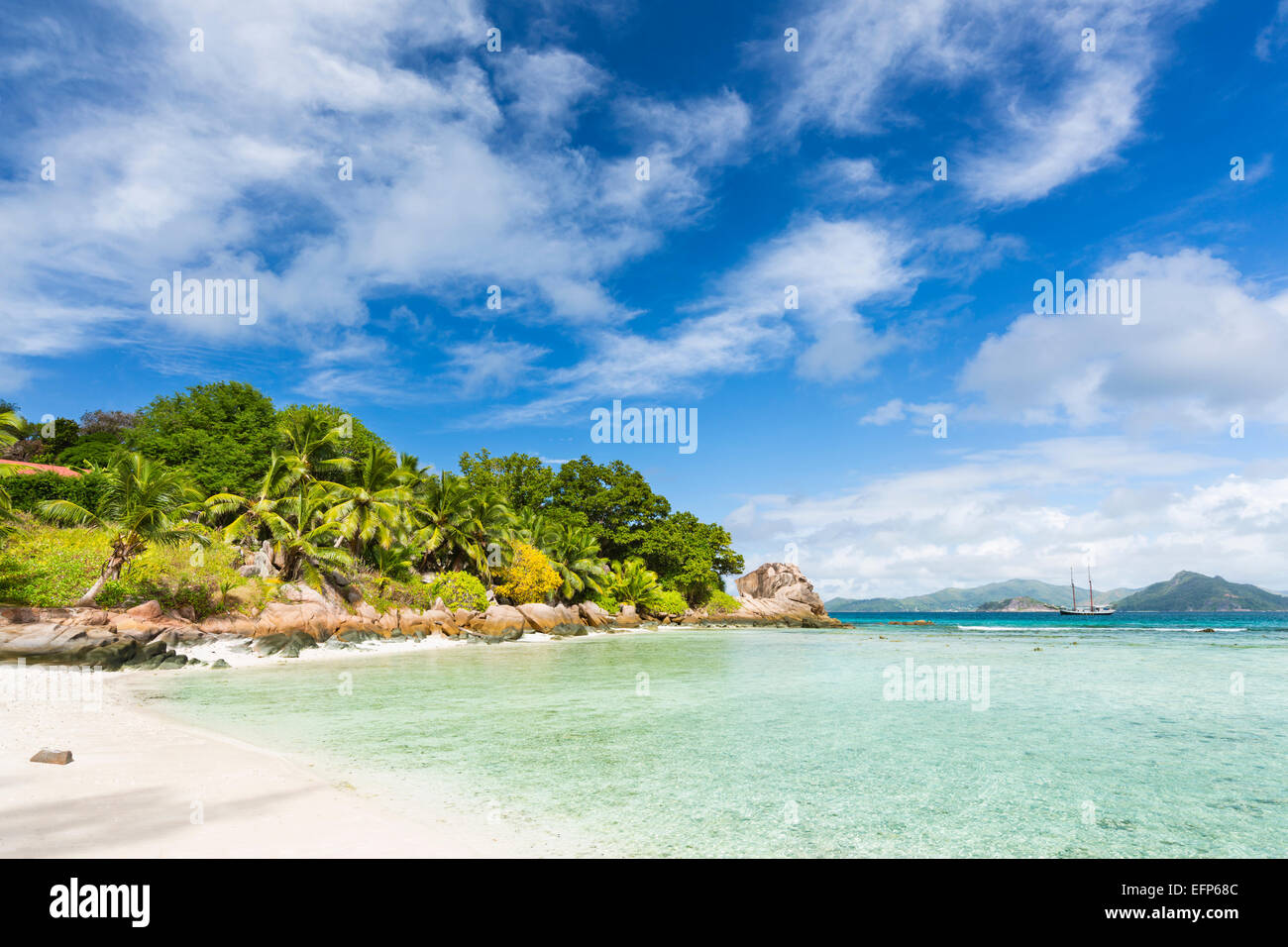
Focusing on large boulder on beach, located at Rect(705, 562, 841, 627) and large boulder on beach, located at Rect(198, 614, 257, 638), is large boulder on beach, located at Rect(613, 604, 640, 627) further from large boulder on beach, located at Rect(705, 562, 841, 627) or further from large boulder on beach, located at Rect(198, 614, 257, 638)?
large boulder on beach, located at Rect(198, 614, 257, 638)

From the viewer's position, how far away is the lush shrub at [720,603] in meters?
67.3

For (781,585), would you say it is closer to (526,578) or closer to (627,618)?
(627,618)

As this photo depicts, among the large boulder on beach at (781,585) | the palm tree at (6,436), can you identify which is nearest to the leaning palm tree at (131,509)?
the palm tree at (6,436)

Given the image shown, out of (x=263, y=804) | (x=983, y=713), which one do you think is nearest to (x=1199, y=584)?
(x=983, y=713)

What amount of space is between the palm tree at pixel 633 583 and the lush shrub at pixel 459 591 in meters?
18.9

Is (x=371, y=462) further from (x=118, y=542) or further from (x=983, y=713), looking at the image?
(x=983, y=713)

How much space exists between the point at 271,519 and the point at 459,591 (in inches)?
460

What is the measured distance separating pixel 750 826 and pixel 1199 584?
259380mm

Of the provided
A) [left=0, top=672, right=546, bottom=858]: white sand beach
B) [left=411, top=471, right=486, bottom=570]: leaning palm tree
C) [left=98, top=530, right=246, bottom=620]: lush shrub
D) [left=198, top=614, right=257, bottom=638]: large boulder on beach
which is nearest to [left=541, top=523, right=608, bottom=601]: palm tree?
[left=411, top=471, right=486, bottom=570]: leaning palm tree

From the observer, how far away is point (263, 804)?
552 cm

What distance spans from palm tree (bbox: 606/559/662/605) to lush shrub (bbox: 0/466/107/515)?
36033 millimetres

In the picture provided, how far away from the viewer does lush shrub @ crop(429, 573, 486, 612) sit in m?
37.3
